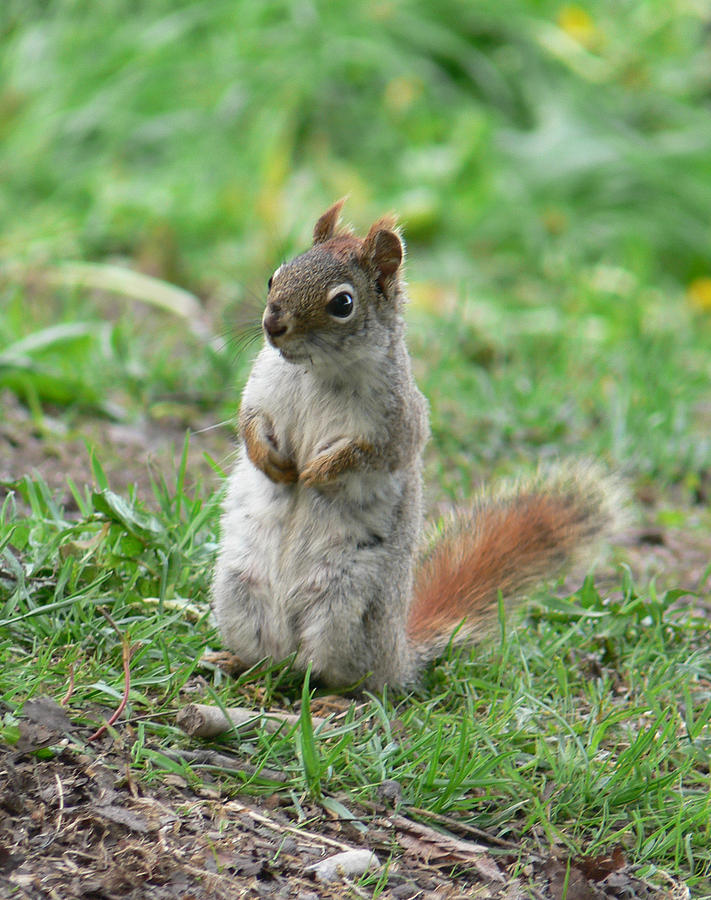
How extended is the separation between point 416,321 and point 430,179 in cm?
151

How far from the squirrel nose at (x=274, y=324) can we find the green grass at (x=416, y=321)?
2.12ft

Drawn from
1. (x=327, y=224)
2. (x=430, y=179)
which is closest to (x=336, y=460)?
(x=327, y=224)

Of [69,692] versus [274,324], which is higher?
[274,324]

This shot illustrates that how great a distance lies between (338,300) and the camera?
2.71 meters

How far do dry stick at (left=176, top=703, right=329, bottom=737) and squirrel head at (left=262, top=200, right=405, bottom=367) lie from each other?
2.49ft

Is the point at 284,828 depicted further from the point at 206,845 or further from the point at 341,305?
the point at 341,305

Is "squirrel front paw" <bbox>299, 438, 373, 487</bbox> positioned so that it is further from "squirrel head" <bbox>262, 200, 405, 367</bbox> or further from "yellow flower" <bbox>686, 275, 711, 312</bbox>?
"yellow flower" <bbox>686, 275, 711, 312</bbox>

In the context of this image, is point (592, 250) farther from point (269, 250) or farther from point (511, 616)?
point (511, 616)

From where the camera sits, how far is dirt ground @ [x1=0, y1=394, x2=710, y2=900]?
Answer: 2.11m

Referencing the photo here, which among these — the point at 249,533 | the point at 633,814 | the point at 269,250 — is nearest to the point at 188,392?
the point at 269,250

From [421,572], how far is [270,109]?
14.2 feet

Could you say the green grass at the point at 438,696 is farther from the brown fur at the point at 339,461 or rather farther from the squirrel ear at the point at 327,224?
the squirrel ear at the point at 327,224

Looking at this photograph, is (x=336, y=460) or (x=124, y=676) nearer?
(x=124, y=676)

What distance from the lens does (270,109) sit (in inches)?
275
